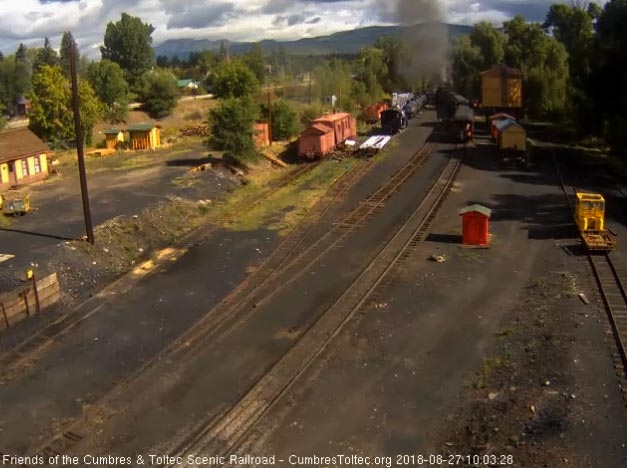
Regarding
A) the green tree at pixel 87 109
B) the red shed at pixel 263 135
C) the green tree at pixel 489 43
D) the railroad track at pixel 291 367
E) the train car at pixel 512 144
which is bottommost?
the railroad track at pixel 291 367

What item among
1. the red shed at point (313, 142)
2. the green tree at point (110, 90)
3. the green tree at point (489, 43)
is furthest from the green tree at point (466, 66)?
the red shed at point (313, 142)

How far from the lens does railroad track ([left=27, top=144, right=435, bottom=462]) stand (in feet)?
36.9

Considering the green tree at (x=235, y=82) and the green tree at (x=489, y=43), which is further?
the green tree at (x=489, y=43)

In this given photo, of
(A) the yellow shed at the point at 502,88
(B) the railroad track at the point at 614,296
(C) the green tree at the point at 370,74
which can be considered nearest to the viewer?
(B) the railroad track at the point at 614,296

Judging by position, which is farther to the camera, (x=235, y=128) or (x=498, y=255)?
(x=235, y=128)

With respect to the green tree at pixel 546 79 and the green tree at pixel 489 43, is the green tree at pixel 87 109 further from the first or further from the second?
the green tree at pixel 489 43

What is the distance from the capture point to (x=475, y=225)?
2092 centimetres

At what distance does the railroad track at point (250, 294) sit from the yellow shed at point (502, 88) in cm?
3013

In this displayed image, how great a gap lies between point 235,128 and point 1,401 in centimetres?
Answer: 2413

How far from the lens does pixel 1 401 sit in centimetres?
1216

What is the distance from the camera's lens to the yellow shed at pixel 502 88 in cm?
5362

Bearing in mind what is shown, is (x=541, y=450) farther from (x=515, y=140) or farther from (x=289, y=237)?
(x=515, y=140)

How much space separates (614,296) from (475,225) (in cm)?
565

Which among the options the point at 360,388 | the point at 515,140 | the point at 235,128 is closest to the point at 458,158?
the point at 515,140
